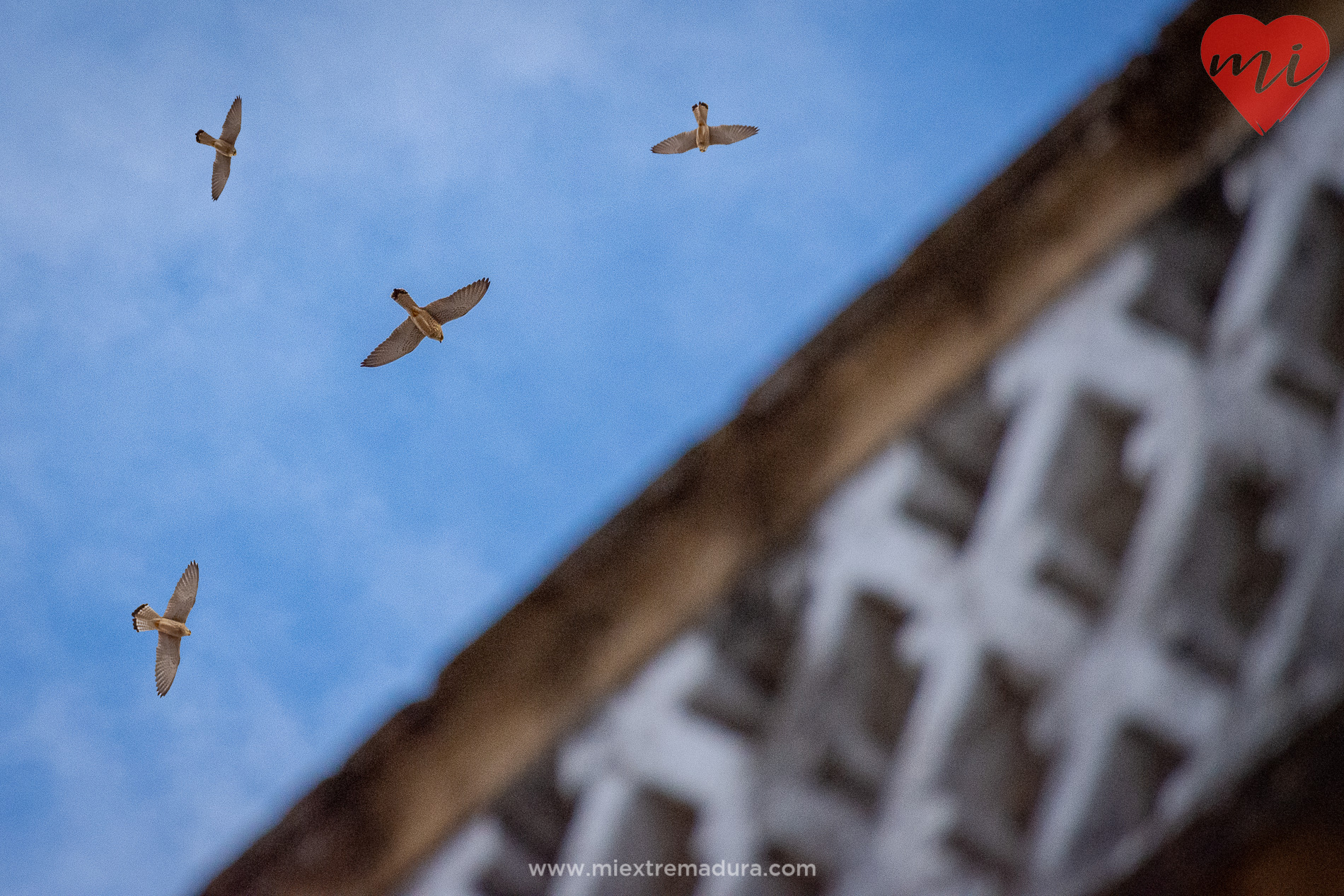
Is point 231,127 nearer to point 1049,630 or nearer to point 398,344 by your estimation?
point 398,344

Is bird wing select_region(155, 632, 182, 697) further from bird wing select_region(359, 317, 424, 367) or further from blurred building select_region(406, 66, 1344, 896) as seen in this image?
blurred building select_region(406, 66, 1344, 896)

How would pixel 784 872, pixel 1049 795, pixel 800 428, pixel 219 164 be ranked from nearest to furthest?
pixel 1049 795 < pixel 784 872 < pixel 800 428 < pixel 219 164

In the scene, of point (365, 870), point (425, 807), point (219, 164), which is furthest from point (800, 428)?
point (219, 164)

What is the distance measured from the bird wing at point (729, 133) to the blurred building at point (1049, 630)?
5426mm

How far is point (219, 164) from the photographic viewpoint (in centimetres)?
1093

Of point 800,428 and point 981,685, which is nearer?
point 981,685

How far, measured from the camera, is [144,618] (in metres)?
7.54

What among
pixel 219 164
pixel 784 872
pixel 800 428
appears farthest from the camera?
pixel 219 164

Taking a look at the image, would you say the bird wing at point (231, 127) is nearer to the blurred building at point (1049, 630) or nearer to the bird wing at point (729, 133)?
the bird wing at point (729, 133)

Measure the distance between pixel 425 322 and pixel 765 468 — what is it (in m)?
4.30

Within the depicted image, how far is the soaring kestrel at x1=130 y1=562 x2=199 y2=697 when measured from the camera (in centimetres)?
759

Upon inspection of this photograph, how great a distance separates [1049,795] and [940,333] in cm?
168

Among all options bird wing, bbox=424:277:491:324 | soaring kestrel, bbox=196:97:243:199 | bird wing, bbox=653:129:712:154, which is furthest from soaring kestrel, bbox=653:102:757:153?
soaring kestrel, bbox=196:97:243:199

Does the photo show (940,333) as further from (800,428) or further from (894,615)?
(894,615)
